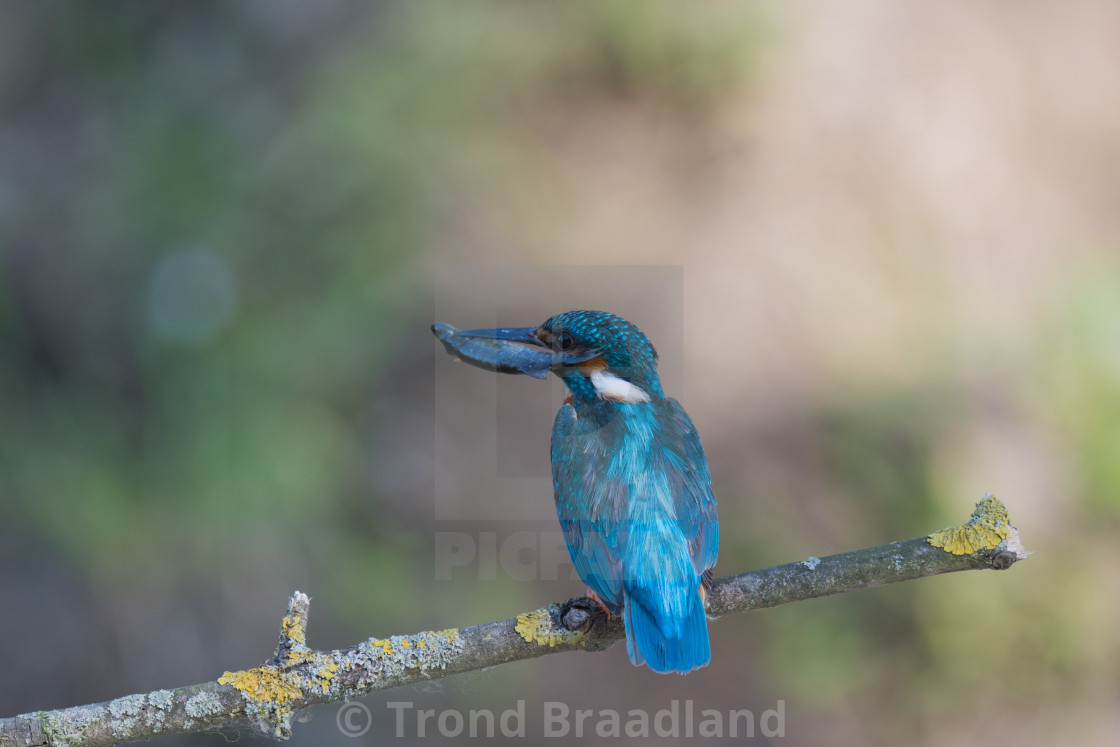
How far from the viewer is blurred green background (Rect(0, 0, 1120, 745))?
3.96 m

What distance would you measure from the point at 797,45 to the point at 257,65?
3218 mm

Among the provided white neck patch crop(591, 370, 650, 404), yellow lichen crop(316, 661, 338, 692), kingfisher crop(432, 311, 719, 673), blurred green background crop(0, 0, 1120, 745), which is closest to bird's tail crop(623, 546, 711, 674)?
kingfisher crop(432, 311, 719, 673)

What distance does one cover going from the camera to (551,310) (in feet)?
15.6

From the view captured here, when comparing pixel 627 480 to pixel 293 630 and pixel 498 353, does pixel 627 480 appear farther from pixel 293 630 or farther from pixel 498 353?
pixel 293 630

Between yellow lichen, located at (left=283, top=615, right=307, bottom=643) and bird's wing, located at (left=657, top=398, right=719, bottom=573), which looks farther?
bird's wing, located at (left=657, top=398, right=719, bottom=573)

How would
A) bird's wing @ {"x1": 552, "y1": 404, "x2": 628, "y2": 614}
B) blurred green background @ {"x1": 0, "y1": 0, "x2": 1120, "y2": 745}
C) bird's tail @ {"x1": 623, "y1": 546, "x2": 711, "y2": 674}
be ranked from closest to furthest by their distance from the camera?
bird's tail @ {"x1": 623, "y1": 546, "x2": 711, "y2": 674}
bird's wing @ {"x1": 552, "y1": 404, "x2": 628, "y2": 614}
blurred green background @ {"x1": 0, "y1": 0, "x2": 1120, "y2": 745}

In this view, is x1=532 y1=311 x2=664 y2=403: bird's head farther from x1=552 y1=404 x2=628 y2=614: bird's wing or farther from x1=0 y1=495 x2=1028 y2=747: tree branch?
x1=0 y1=495 x2=1028 y2=747: tree branch

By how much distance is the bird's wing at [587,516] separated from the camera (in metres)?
2.03

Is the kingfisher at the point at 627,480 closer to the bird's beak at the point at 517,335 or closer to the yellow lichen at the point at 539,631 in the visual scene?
the bird's beak at the point at 517,335

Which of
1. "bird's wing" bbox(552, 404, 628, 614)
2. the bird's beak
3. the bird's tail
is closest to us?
the bird's tail

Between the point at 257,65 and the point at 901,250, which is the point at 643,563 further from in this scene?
the point at 257,65

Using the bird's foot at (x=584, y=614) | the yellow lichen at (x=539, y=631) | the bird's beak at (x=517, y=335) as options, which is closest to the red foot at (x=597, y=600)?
the bird's foot at (x=584, y=614)

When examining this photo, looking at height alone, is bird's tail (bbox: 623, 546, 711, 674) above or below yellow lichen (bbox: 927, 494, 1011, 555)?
below

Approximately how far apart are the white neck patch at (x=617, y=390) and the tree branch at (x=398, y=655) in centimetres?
58
